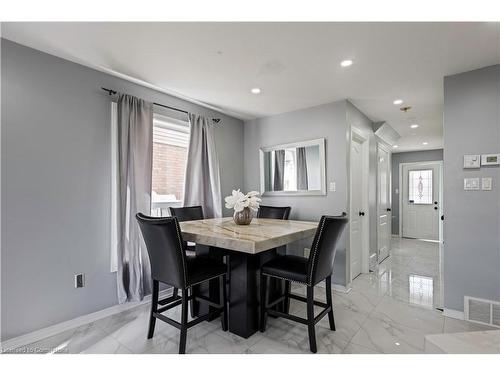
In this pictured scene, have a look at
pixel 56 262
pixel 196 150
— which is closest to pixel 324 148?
pixel 196 150

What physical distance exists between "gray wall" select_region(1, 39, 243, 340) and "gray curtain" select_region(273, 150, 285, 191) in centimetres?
215

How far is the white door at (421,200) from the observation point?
6.21 m

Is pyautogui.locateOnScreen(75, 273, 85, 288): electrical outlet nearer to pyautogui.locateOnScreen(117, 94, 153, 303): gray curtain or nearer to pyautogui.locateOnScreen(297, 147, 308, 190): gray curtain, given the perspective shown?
pyautogui.locateOnScreen(117, 94, 153, 303): gray curtain

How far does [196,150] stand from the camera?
10.5ft

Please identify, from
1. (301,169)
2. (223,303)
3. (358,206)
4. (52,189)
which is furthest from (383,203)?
(52,189)

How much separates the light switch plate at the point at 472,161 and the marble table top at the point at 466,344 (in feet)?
5.49

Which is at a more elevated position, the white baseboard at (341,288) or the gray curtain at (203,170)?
the gray curtain at (203,170)

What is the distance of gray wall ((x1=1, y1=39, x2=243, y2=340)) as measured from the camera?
1.85 m

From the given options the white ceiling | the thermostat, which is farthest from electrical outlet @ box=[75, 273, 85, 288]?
the thermostat

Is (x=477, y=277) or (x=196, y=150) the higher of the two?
(x=196, y=150)

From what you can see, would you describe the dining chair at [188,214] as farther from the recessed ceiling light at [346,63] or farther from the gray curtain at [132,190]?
the recessed ceiling light at [346,63]

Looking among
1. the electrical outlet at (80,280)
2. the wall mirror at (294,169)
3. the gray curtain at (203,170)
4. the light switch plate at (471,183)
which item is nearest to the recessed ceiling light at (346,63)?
the wall mirror at (294,169)
